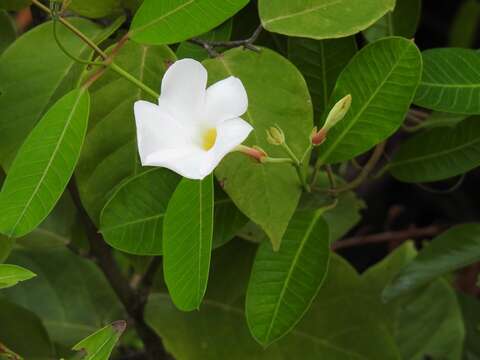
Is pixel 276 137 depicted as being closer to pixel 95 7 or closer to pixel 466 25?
pixel 95 7

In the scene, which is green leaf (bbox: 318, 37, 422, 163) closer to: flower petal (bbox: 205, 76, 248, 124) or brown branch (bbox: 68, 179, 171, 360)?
flower petal (bbox: 205, 76, 248, 124)

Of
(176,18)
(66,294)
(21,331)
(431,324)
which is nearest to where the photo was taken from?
(176,18)

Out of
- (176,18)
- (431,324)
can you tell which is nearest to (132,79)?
(176,18)

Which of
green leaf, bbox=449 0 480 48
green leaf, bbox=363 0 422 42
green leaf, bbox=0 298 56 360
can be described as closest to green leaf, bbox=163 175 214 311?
green leaf, bbox=363 0 422 42

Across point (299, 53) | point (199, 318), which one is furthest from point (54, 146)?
point (199, 318)

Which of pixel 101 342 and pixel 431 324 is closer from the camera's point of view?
pixel 101 342

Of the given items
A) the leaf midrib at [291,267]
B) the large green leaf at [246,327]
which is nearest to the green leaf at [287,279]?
the leaf midrib at [291,267]
